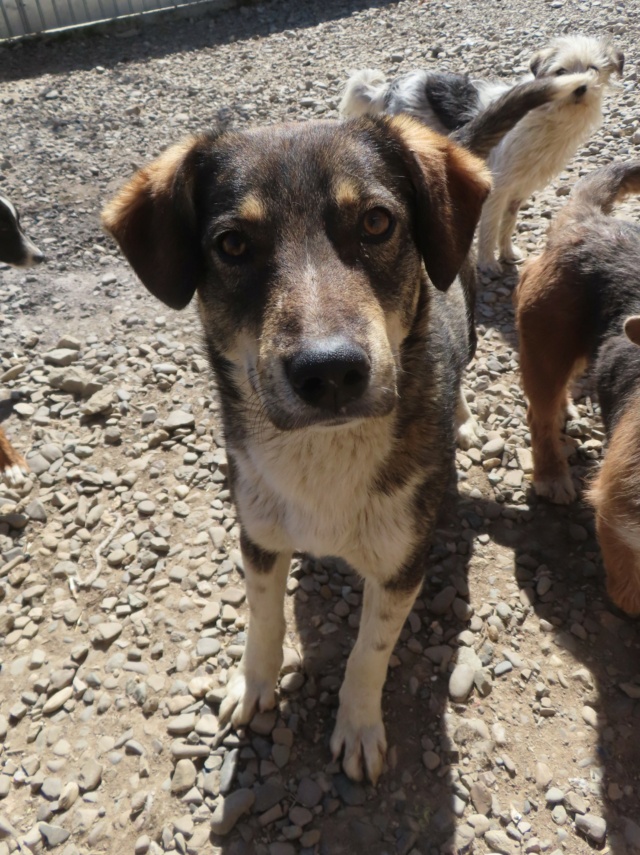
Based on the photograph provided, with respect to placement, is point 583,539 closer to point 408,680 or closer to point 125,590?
point 408,680

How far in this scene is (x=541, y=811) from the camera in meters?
2.63

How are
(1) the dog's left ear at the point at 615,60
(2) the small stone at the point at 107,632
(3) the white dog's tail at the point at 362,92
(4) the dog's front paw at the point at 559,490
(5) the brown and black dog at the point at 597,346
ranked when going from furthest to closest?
(3) the white dog's tail at the point at 362,92 → (1) the dog's left ear at the point at 615,60 → (4) the dog's front paw at the point at 559,490 → (2) the small stone at the point at 107,632 → (5) the brown and black dog at the point at 597,346

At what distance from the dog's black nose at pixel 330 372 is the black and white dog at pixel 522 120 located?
4277 mm

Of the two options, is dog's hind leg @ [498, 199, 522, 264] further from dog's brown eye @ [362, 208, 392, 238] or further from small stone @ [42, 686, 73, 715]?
small stone @ [42, 686, 73, 715]

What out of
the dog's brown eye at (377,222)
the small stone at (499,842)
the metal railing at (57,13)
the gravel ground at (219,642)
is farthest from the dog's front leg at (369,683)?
the metal railing at (57,13)

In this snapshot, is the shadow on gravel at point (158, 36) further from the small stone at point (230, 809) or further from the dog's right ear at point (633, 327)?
the small stone at point (230, 809)

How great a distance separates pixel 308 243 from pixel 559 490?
2386 millimetres

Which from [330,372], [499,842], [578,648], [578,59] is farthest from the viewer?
[578,59]

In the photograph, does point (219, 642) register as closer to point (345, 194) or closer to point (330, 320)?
point (330, 320)

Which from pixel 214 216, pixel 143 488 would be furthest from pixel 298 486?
pixel 143 488

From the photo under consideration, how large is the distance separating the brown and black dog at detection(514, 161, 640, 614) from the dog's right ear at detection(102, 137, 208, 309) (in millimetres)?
1841

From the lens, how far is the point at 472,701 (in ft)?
9.68

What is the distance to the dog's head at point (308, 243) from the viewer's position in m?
1.90

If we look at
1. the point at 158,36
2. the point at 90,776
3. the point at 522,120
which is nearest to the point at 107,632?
the point at 90,776
